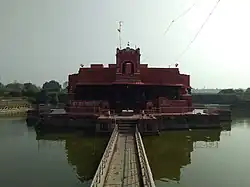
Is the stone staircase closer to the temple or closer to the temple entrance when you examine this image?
the temple

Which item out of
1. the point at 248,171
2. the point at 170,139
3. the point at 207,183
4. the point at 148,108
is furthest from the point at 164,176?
the point at 148,108

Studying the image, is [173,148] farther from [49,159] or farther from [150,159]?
[49,159]

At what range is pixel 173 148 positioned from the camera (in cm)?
2353

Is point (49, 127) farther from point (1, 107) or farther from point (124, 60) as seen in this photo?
point (1, 107)

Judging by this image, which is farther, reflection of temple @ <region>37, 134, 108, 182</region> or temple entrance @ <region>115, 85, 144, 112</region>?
temple entrance @ <region>115, 85, 144, 112</region>

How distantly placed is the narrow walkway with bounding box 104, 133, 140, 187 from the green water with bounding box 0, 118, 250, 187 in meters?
1.32

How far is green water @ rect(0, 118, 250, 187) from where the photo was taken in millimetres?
15438

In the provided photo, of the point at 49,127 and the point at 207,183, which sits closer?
the point at 207,183

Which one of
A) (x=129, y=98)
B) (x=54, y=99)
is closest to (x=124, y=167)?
(x=129, y=98)

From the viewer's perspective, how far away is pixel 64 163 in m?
19.1

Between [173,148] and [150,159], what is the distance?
168 inches

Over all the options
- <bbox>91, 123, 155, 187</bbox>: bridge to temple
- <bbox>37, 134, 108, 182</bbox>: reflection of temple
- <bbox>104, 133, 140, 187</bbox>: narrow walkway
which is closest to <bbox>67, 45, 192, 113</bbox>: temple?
<bbox>37, 134, 108, 182</bbox>: reflection of temple

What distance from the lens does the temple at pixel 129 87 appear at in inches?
1336

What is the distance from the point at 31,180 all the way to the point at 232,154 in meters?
12.5
